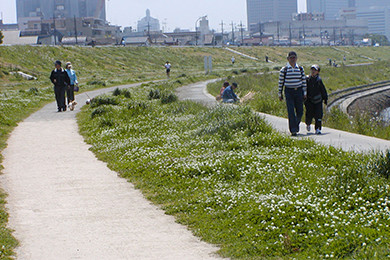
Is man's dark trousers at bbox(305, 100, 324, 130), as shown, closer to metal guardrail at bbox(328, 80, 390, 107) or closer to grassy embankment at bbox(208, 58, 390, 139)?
grassy embankment at bbox(208, 58, 390, 139)

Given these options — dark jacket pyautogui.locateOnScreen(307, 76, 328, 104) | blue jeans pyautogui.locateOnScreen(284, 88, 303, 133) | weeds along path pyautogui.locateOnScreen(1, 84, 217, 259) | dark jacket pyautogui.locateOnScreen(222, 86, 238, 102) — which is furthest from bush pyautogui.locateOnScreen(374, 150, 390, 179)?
dark jacket pyautogui.locateOnScreen(222, 86, 238, 102)

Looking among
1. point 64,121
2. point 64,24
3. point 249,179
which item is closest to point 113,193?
point 249,179

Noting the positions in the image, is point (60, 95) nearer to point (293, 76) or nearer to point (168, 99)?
point (168, 99)

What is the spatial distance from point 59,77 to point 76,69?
136 feet

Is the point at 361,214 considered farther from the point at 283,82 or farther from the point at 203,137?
the point at 283,82

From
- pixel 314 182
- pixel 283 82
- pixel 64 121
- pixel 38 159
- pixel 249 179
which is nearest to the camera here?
pixel 314 182

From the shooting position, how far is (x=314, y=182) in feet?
26.2

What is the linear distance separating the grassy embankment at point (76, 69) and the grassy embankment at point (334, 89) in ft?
20.7

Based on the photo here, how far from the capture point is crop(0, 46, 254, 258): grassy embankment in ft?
69.1

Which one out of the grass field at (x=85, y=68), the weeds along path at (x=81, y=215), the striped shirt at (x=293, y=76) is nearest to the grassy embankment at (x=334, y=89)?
the striped shirt at (x=293, y=76)

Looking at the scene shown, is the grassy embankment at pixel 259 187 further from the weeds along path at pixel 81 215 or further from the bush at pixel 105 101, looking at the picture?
the bush at pixel 105 101

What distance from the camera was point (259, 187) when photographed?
8.18 metres

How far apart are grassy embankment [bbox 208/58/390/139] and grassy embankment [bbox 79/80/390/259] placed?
17.0ft

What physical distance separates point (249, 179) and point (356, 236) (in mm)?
2971
